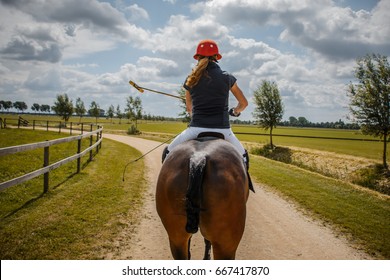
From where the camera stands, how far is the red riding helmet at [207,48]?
3.50 m

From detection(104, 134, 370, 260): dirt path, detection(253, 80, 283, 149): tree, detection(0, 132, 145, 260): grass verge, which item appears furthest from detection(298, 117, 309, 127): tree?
detection(0, 132, 145, 260): grass verge

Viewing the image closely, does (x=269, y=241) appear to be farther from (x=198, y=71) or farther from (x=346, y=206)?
(x=346, y=206)

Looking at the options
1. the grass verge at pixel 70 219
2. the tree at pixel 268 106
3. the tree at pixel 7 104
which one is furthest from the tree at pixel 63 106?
the tree at pixel 7 104

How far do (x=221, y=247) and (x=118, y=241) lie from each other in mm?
3086

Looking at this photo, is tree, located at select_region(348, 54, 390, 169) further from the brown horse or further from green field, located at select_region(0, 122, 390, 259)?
the brown horse

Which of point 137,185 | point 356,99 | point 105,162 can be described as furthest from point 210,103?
point 356,99

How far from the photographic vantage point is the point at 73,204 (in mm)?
6746

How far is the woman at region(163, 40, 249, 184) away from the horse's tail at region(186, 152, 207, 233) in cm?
113

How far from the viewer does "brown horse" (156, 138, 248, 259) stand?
8.11 feet

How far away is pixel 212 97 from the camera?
3445mm

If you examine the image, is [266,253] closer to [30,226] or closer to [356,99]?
[30,226]

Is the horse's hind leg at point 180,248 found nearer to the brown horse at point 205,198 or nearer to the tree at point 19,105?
the brown horse at point 205,198

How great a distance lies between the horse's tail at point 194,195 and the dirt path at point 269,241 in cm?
239

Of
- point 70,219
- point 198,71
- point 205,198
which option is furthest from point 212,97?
point 70,219
